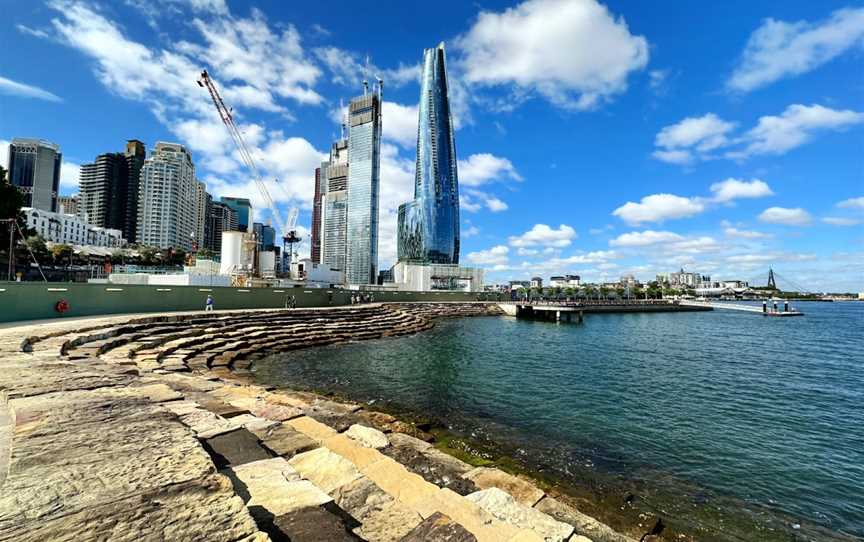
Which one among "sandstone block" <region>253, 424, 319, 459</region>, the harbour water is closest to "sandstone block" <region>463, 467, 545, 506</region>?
the harbour water

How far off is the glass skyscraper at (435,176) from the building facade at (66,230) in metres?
103

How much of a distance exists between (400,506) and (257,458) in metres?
1.86

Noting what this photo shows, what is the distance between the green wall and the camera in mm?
18906

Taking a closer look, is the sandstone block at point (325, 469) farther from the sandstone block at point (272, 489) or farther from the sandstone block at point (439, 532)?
the sandstone block at point (439, 532)

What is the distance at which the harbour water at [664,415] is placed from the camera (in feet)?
26.8

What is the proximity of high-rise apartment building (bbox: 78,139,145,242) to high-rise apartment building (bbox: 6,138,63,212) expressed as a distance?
22532 mm

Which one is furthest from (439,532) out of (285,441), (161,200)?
(161,200)

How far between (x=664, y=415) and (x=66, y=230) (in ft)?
586

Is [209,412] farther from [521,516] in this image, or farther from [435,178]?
[435,178]

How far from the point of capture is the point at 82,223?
139625 mm

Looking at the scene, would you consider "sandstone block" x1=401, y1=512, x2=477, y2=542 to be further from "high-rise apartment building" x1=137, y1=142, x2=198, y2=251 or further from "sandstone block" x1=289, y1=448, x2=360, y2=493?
"high-rise apartment building" x1=137, y1=142, x2=198, y2=251

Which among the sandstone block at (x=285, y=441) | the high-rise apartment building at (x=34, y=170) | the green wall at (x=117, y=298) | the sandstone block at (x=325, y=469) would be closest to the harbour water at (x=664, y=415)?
the sandstone block at (x=325, y=469)

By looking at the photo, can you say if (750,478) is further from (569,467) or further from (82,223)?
(82,223)

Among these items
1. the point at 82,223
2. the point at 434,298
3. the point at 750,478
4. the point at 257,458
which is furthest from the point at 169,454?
the point at 82,223
